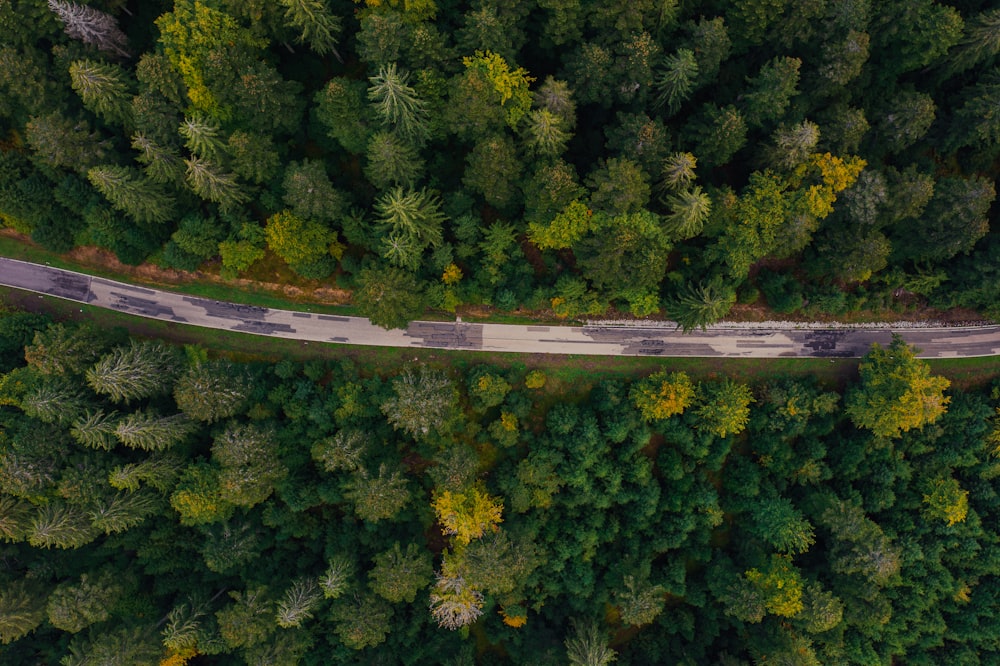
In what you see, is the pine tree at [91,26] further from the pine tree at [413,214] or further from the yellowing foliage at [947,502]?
the yellowing foliage at [947,502]

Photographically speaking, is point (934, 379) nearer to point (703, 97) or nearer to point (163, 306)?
point (703, 97)

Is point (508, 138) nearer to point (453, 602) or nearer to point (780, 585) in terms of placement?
point (453, 602)

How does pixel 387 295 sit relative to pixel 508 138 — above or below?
below

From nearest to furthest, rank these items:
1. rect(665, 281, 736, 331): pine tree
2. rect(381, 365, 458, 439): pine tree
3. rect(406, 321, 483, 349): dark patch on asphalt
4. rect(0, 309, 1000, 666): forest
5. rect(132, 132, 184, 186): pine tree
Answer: rect(132, 132, 184, 186): pine tree → rect(0, 309, 1000, 666): forest → rect(381, 365, 458, 439): pine tree → rect(665, 281, 736, 331): pine tree → rect(406, 321, 483, 349): dark patch on asphalt

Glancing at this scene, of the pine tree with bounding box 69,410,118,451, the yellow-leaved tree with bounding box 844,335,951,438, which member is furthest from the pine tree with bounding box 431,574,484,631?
the yellow-leaved tree with bounding box 844,335,951,438

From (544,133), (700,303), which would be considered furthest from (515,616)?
(544,133)

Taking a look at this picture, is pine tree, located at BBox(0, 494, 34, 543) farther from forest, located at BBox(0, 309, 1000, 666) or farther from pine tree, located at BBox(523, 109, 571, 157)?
pine tree, located at BBox(523, 109, 571, 157)
